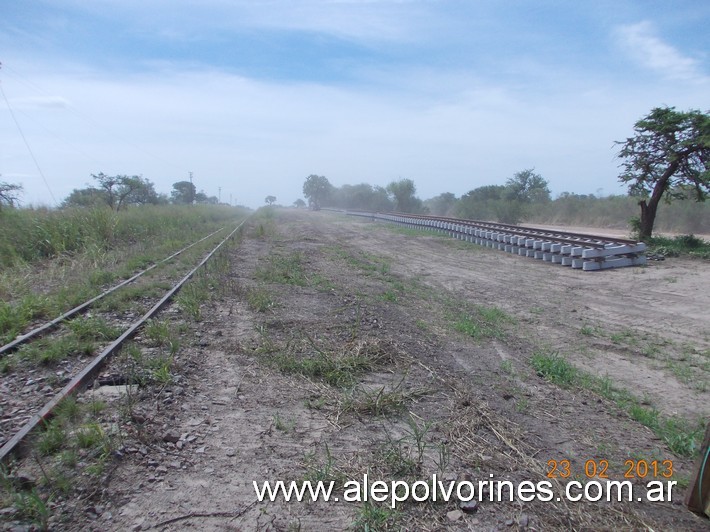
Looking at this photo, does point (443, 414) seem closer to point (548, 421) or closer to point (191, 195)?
point (548, 421)

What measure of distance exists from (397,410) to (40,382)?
3.97 meters

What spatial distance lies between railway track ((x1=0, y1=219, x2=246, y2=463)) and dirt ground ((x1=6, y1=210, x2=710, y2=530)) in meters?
0.81

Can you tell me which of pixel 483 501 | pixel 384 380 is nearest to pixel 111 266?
pixel 384 380

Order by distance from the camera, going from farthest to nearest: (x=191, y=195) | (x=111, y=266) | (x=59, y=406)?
(x=191, y=195) → (x=111, y=266) → (x=59, y=406)

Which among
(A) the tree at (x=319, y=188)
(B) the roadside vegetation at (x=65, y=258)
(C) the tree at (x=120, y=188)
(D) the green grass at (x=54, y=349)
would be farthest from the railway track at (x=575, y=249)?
(A) the tree at (x=319, y=188)

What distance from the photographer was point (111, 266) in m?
13.2

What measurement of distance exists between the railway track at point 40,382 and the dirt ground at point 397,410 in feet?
2.65

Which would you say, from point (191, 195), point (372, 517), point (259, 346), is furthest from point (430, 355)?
point (191, 195)

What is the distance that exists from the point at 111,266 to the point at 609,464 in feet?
42.8

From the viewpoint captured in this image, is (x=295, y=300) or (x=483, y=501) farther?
(x=295, y=300)

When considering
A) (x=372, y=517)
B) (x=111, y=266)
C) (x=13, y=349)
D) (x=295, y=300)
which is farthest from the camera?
(x=111, y=266)

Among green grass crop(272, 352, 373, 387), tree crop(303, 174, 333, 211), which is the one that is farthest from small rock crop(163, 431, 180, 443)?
tree crop(303, 174, 333, 211)

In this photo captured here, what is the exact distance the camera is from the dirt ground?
3.09 m

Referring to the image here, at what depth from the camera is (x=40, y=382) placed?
525cm
